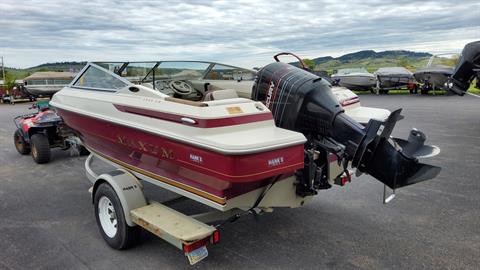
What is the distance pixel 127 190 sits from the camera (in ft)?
11.8

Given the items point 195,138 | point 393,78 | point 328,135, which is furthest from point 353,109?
point 393,78

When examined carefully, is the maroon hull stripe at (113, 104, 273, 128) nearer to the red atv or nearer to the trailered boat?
the trailered boat

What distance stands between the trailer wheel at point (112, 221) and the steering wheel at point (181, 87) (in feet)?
4.78

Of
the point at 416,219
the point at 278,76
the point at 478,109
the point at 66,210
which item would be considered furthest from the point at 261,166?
the point at 478,109

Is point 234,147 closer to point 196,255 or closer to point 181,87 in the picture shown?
point 196,255

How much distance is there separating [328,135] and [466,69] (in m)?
5.90

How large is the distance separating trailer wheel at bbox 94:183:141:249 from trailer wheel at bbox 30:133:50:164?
3817 millimetres

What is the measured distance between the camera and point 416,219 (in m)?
4.21

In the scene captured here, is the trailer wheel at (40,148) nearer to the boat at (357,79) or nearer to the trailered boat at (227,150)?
the trailered boat at (227,150)

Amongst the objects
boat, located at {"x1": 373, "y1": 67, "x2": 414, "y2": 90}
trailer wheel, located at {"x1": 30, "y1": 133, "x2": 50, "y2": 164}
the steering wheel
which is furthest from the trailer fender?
boat, located at {"x1": 373, "y1": 67, "x2": 414, "y2": 90}

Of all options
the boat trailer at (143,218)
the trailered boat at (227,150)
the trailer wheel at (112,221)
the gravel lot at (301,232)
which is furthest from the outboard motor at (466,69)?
the trailer wheel at (112,221)

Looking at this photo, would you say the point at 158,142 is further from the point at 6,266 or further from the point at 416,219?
the point at 416,219

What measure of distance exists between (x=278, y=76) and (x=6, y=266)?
2922 mm

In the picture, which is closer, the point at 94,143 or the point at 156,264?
the point at 156,264
